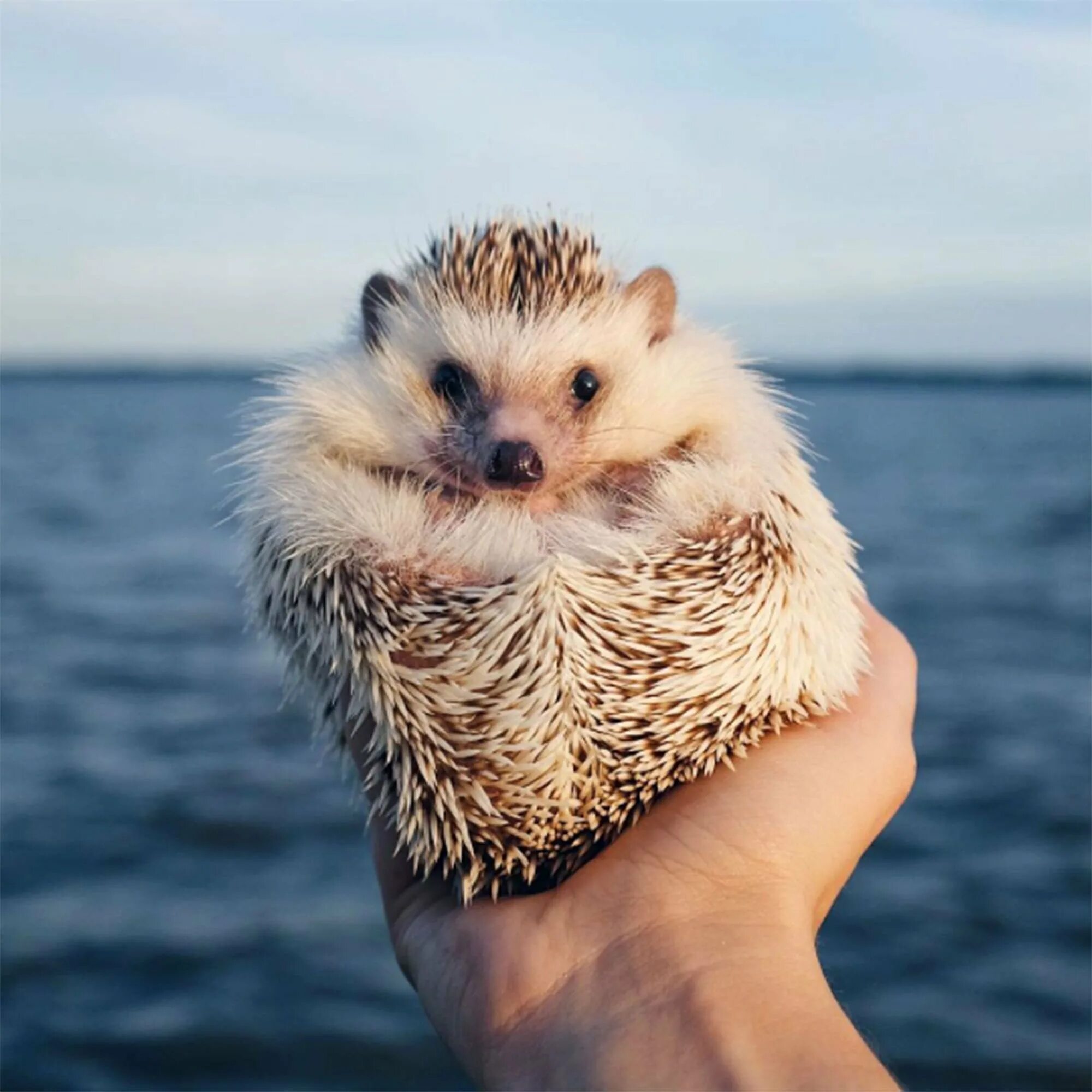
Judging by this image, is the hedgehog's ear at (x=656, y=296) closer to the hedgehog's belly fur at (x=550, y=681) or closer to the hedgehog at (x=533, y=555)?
the hedgehog at (x=533, y=555)

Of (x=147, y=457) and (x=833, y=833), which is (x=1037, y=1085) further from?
(x=147, y=457)

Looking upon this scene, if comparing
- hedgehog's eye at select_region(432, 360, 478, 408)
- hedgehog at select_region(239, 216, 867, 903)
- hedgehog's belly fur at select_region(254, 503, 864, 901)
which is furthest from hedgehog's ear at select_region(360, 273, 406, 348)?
hedgehog's belly fur at select_region(254, 503, 864, 901)

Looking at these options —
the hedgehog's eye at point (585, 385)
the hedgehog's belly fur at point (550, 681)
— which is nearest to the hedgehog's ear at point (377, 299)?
the hedgehog's eye at point (585, 385)

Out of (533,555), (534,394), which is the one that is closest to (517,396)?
(534,394)

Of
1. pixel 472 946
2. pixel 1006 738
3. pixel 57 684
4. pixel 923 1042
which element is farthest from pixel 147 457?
pixel 472 946

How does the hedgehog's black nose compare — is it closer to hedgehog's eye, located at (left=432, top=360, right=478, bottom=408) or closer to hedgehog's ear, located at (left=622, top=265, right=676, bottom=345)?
hedgehog's eye, located at (left=432, top=360, right=478, bottom=408)
